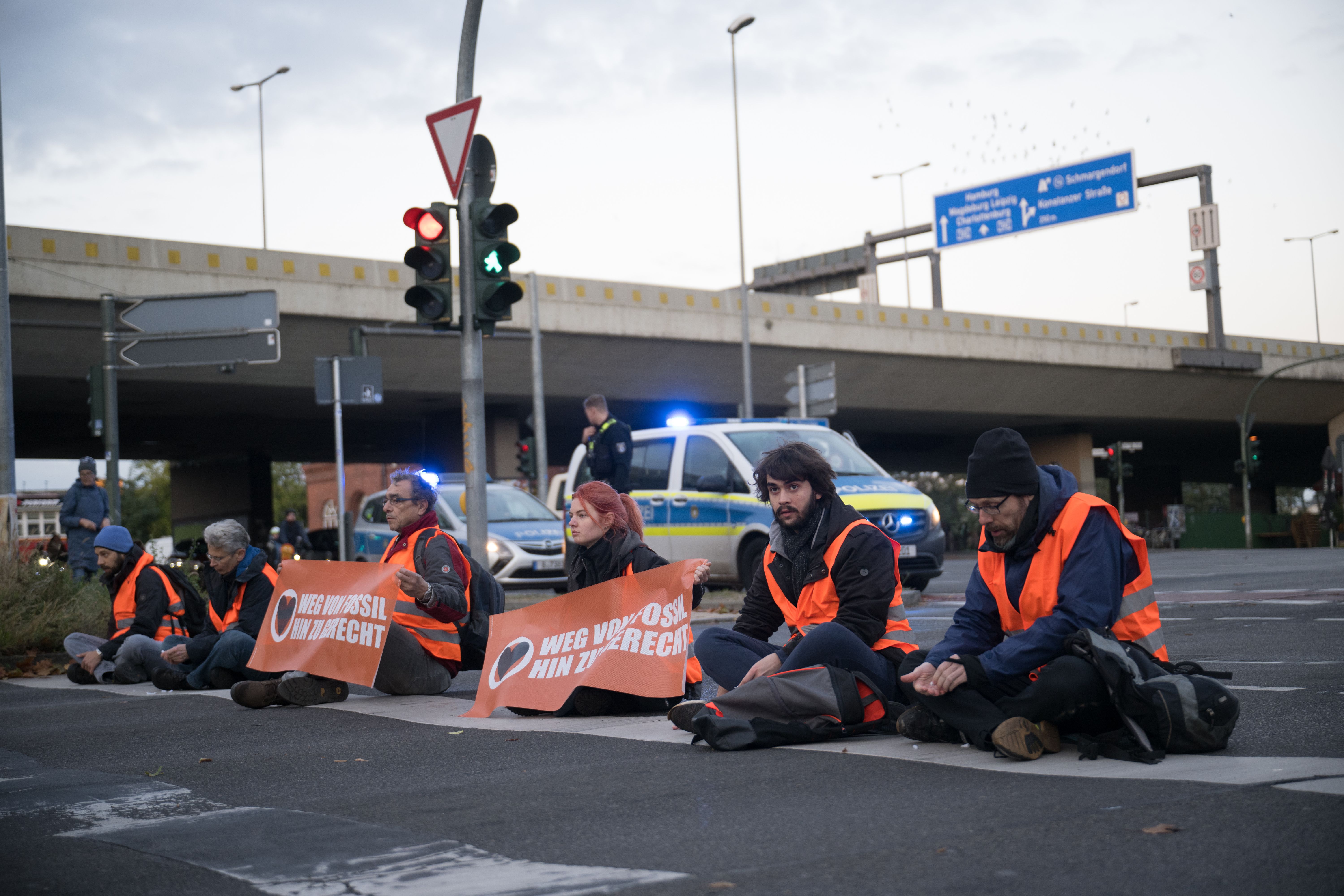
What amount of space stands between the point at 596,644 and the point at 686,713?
3.63 feet

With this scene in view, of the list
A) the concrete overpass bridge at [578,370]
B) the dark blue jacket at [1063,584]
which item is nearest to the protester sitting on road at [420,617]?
the dark blue jacket at [1063,584]

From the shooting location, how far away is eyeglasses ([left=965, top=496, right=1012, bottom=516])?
15.5 feet

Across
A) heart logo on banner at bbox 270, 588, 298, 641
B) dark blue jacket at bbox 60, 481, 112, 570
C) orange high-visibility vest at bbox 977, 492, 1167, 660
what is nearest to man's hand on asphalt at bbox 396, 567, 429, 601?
heart logo on banner at bbox 270, 588, 298, 641

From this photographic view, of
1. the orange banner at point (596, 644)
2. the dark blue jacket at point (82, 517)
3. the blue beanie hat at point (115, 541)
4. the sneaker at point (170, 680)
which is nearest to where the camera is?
the orange banner at point (596, 644)

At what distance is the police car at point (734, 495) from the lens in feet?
46.5

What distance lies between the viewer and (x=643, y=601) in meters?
6.68

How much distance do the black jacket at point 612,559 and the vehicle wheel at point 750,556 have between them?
23.1 feet

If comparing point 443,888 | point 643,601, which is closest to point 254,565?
point 643,601

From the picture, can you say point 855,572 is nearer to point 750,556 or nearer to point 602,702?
point 602,702

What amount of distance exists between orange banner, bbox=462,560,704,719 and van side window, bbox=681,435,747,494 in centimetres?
722

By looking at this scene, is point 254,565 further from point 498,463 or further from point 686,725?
point 498,463

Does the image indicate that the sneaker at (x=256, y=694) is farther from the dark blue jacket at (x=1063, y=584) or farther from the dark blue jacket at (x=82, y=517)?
the dark blue jacket at (x=82, y=517)

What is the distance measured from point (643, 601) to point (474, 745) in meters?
1.10

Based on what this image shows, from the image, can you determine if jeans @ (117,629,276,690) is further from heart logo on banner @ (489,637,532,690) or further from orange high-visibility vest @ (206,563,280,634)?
heart logo on banner @ (489,637,532,690)
